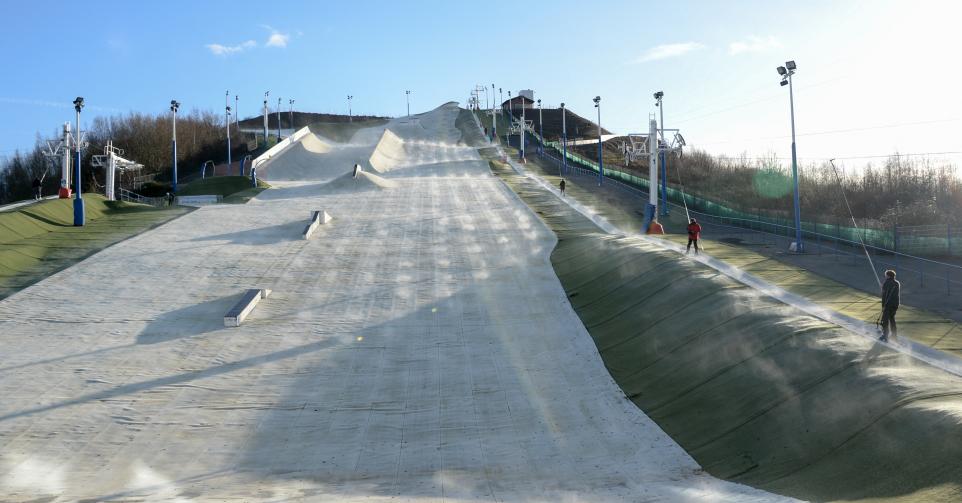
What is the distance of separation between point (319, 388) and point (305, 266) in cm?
1203

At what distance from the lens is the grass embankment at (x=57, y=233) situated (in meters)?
27.7

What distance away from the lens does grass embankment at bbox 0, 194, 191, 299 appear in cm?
2773

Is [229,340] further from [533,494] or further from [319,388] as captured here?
[533,494]

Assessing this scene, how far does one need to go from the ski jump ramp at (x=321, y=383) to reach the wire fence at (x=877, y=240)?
10.4 m

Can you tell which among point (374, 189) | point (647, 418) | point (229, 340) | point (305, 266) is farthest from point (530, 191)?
point (647, 418)

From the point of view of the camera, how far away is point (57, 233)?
33688 mm

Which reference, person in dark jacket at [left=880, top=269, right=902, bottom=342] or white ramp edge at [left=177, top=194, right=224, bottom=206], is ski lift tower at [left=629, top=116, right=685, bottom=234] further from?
white ramp edge at [left=177, top=194, right=224, bottom=206]

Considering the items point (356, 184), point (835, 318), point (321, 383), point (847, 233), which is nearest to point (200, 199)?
point (356, 184)

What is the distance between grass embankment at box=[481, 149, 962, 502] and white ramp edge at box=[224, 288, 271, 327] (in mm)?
10013

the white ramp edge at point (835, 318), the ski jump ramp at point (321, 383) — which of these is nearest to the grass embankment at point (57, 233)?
the ski jump ramp at point (321, 383)

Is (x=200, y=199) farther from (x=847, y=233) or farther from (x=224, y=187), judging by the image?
(x=847, y=233)

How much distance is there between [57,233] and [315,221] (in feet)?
35.7

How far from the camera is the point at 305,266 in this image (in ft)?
96.3

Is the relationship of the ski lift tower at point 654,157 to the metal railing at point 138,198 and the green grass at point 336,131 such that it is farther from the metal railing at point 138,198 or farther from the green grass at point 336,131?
the green grass at point 336,131
